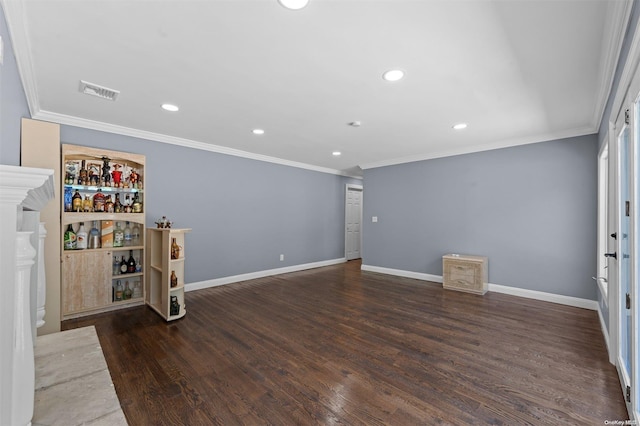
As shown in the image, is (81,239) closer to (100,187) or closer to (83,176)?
(100,187)

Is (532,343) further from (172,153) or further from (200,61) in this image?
(172,153)

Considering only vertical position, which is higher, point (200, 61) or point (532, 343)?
point (200, 61)

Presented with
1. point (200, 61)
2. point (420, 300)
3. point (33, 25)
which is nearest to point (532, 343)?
point (420, 300)

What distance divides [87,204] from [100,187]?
0.26 meters

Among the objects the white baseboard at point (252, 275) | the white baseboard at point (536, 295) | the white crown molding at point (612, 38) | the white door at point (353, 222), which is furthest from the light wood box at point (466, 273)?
the white door at point (353, 222)

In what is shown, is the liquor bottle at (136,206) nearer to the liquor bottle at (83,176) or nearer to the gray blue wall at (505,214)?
the liquor bottle at (83,176)

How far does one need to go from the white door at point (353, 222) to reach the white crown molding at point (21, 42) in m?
5.99

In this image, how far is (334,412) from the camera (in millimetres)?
1783

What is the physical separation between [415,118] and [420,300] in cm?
254

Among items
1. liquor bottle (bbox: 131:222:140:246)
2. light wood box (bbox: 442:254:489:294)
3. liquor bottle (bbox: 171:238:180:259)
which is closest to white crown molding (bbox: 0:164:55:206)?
liquor bottle (bbox: 171:238:180:259)

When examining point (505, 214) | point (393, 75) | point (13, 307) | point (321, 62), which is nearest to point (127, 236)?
point (13, 307)

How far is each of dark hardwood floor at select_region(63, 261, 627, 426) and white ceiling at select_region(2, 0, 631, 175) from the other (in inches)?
94.9

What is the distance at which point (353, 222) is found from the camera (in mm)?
7715

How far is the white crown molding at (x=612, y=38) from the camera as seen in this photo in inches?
63.2
